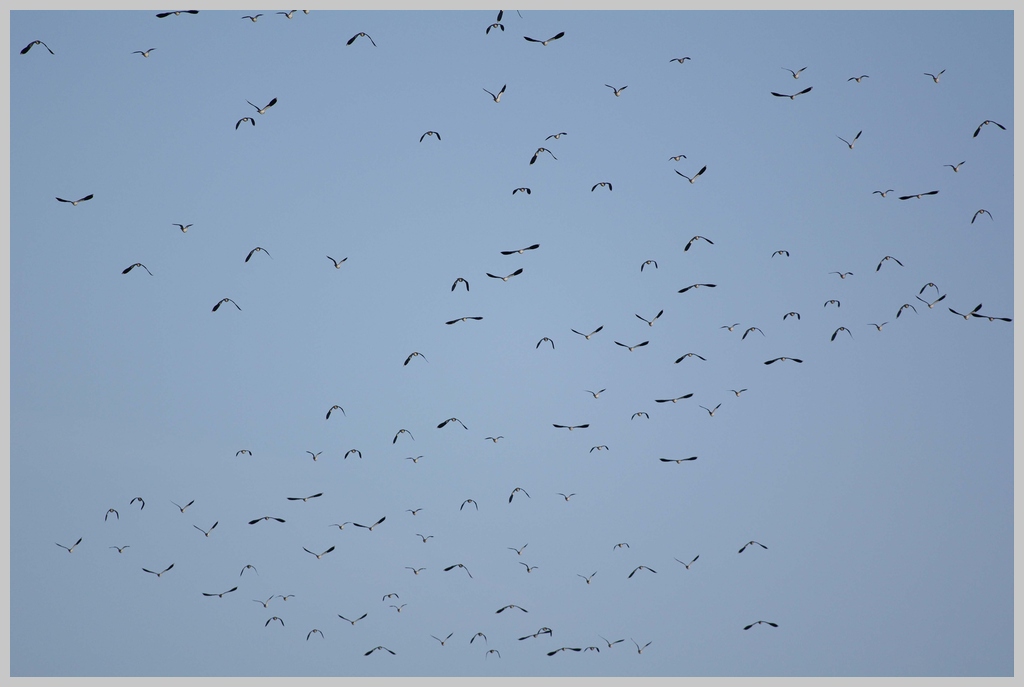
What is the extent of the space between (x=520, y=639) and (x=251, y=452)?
19.5ft

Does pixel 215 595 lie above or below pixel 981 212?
below

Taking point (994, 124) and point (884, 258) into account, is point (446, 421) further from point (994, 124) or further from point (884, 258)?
point (994, 124)

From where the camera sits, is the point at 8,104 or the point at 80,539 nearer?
the point at 8,104

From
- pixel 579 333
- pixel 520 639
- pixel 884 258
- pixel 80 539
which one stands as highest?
pixel 884 258

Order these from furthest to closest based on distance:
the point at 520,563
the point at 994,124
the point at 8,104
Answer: the point at 520,563
the point at 994,124
the point at 8,104

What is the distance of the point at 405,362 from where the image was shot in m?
17.5

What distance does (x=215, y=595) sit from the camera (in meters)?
18.2

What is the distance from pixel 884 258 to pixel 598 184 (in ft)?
17.7

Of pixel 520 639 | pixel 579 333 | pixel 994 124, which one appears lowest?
pixel 520 639

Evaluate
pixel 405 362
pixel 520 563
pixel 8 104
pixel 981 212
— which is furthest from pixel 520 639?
pixel 8 104

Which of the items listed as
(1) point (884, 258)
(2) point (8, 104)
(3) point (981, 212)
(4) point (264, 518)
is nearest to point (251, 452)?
(4) point (264, 518)

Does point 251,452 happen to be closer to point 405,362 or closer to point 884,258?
point 405,362

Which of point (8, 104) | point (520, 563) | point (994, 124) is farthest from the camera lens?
point (520, 563)

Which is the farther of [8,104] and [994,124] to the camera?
[994,124]
